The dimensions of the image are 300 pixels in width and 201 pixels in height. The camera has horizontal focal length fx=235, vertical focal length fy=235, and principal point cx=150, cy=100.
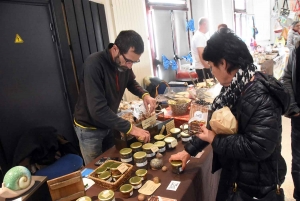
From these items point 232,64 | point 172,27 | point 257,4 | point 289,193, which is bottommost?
point 289,193

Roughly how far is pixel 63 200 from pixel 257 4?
28.4ft

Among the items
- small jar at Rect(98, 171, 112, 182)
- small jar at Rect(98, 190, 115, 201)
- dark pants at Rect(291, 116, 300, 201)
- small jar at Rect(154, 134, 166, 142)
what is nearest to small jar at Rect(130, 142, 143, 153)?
small jar at Rect(154, 134, 166, 142)

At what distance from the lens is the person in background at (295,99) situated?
1728mm

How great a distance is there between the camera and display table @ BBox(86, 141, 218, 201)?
1.10 m

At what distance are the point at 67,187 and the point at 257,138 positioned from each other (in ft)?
2.79

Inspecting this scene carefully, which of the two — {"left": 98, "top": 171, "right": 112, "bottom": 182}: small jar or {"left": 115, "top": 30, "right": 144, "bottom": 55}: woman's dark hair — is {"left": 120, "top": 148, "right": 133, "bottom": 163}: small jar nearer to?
Result: {"left": 98, "top": 171, "right": 112, "bottom": 182}: small jar

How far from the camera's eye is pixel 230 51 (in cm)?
100

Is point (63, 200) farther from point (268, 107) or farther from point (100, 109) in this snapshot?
point (268, 107)

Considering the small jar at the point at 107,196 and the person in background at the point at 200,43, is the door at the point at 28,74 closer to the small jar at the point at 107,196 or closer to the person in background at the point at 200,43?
the small jar at the point at 107,196

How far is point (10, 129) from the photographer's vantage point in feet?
7.09

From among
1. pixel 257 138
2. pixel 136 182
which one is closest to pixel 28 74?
pixel 136 182

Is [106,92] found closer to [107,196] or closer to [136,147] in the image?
[136,147]

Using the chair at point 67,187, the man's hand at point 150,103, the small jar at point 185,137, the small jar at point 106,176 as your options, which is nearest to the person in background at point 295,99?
the small jar at point 185,137

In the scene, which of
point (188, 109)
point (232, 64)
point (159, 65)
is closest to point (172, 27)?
point (159, 65)
